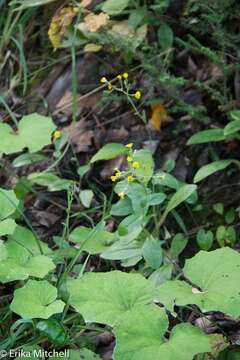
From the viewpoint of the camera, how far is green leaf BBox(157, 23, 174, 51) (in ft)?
8.20

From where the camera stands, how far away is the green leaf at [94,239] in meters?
1.94

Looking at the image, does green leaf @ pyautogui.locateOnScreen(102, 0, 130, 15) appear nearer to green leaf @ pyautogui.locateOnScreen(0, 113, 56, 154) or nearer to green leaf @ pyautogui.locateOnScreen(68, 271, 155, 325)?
green leaf @ pyautogui.locateOnScreen(0, 113, 56, 154)

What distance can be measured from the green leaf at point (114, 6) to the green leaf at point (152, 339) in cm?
144

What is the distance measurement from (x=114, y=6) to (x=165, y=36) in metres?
0.26

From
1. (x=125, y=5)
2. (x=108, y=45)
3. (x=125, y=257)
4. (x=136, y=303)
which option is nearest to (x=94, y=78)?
(x=108, y=45)

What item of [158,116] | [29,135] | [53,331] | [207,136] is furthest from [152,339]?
[158,116]

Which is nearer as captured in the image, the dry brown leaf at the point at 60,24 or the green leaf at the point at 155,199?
the green leaf at the point at 155,199

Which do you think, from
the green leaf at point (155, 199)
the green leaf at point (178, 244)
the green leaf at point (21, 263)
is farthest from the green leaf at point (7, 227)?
the green leaf at point (178, 244)

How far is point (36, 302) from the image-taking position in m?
1.56

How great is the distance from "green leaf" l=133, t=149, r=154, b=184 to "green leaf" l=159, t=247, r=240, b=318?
41cm

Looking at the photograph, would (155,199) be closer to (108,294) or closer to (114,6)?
(108,294)

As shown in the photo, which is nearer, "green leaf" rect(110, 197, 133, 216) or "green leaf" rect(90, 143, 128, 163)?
"green leaf" rect(110, 197, 133, 216)

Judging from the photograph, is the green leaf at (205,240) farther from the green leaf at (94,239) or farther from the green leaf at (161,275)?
the green leaf at (94,239)

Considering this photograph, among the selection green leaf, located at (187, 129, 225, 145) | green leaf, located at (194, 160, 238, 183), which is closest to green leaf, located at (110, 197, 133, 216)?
green leaf, located at (194, 160, 238, 183)
